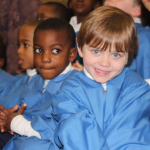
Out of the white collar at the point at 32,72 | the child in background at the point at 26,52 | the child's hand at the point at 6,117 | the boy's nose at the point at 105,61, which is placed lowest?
the child's hand at the point at 6,117

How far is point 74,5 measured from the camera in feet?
8.68

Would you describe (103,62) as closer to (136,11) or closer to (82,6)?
(136,11)

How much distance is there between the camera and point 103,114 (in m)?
1.39

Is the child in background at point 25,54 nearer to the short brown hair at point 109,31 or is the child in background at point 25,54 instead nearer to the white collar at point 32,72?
the white collar at point 32,72

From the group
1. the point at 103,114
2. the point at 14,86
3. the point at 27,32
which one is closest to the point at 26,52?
the point at 27,32

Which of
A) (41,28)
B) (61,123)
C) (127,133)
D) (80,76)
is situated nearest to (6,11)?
(41,28)

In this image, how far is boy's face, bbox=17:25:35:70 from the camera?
2.04 metres

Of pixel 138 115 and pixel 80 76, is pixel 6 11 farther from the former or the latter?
pixel 138 115

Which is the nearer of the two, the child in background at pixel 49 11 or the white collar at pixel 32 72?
the white collar at pixel 32 72

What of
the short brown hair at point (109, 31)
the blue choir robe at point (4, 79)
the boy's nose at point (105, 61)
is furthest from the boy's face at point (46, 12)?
the boy's nose at point (105, 61)

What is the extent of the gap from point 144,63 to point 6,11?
1873 millimetres

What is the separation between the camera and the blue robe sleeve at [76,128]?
4.18 ft

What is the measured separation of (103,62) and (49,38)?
18.4 inches

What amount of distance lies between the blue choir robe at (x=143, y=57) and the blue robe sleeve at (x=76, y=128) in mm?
545
